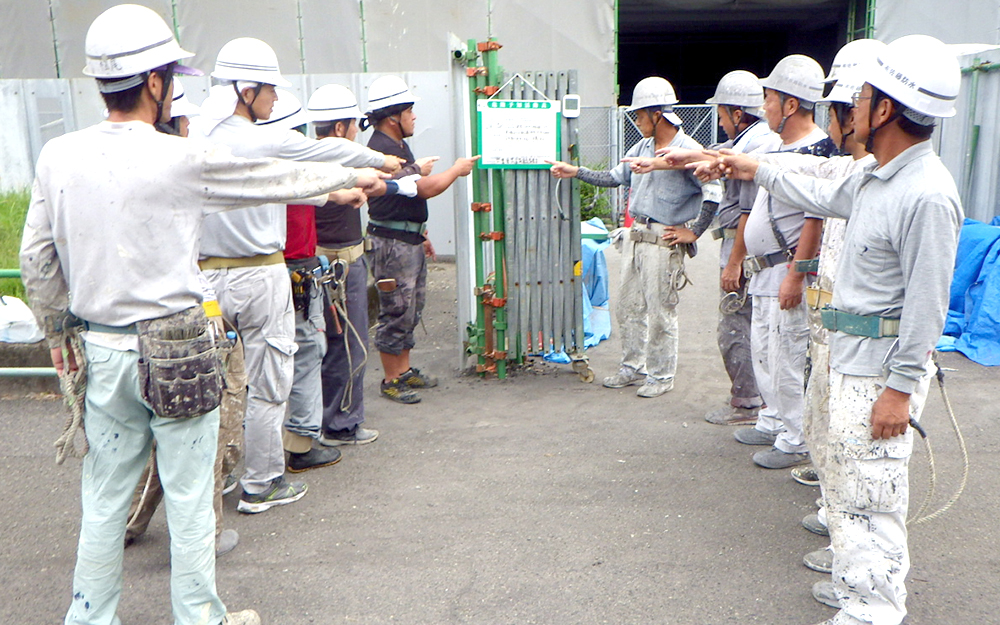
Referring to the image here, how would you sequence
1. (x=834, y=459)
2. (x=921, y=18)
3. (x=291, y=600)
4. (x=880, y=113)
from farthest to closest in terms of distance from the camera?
1. (x=921, y=18)
2. (x=291, y=600)
3. (x=834, y=459)
4. (x=880, y=113)

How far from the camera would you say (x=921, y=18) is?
13734mm

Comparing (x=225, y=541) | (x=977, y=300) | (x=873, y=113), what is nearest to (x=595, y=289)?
(x=977, y=300)

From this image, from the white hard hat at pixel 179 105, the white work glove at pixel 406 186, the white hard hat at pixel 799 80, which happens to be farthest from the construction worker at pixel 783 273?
the white hard hat at pixel 179 105

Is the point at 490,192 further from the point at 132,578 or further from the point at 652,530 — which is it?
the point at 132,578

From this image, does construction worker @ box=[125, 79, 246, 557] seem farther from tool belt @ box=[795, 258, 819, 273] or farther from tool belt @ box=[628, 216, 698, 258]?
tool belt @ box=[628, 216, 698, 258]

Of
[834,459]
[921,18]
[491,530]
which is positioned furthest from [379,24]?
[834,459]

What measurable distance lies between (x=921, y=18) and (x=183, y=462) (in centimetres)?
1480

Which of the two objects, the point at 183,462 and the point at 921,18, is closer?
the point at 183,462

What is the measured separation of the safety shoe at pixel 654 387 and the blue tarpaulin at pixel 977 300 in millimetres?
2330

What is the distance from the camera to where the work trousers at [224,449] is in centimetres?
344

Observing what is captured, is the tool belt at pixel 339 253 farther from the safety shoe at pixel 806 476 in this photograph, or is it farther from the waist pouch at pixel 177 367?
the safety shoe at pixel 806 476

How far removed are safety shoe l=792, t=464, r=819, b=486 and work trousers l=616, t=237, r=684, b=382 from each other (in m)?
1.54

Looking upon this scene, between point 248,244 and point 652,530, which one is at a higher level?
point 248,244

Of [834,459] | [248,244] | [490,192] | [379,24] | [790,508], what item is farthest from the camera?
[379,24]
